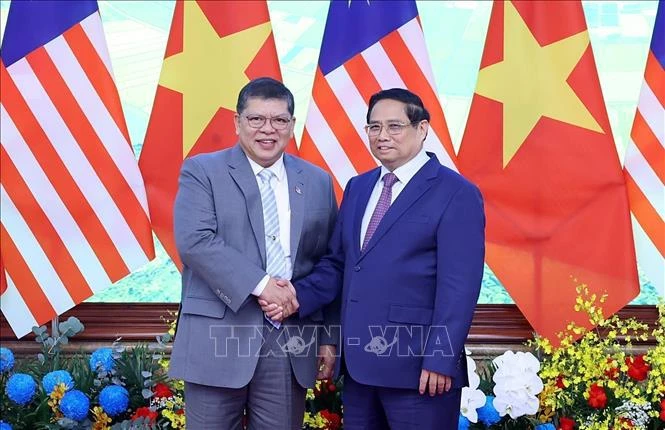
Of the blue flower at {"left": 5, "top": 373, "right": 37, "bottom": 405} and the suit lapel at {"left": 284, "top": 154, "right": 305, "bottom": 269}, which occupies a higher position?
the suit lapel at {"left": 284, "top": 154, "right": 305, "bottom": 269}

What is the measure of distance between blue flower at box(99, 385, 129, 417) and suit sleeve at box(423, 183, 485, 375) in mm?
1299

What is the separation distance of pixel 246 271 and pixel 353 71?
1.46 m

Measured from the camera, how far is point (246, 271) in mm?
2213

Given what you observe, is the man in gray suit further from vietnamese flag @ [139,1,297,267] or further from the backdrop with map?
the backdrop with map

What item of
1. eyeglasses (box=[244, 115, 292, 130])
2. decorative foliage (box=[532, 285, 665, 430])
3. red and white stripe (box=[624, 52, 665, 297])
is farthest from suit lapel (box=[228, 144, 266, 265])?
red and white stripe (box=[624, 52, 665, 297])

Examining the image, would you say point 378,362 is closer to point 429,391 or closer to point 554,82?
point 429,391

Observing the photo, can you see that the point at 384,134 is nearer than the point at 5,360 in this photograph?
Yes

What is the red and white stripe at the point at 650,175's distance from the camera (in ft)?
10.6

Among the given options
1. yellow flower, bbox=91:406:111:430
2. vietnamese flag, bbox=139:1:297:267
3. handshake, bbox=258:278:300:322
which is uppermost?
vietnamese flag, bbox=139:1:297:267

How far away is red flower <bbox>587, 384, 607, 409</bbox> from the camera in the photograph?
2697 mm

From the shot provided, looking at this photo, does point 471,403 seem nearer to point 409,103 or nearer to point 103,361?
point 409,103

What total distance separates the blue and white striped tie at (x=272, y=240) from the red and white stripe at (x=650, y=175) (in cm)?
170

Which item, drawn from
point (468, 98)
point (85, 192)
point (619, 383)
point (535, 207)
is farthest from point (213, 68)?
point (619, 383)

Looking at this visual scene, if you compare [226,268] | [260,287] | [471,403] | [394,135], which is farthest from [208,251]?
[471,403]
